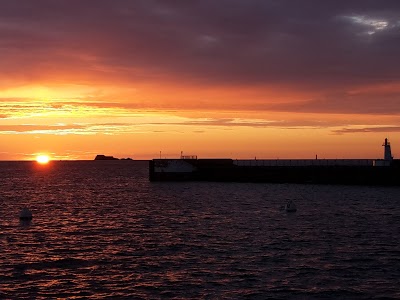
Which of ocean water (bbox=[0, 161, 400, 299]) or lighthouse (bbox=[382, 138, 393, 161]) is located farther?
lighthouse (bbox=[382, 138, 393, 161])

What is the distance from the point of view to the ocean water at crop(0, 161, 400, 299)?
29.9m

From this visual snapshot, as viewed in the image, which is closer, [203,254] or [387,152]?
[203,254]

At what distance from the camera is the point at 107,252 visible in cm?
4112

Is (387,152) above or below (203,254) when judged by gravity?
above

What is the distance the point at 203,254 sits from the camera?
3981cm

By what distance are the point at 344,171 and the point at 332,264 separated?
89033mm

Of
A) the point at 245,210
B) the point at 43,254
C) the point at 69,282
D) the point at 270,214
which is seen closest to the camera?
the point at 69,282

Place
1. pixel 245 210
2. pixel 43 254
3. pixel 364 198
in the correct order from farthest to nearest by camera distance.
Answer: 1. pixel 364 198
2. pixel 245 210
3. pixel 43 254

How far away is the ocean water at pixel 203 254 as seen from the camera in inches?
1178

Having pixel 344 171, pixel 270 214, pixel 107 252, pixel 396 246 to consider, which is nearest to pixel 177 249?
pixel 107 252

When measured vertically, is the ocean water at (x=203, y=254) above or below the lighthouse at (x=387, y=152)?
below

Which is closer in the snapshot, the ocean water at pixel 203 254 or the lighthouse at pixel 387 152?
the ocean water at pixel 203 254

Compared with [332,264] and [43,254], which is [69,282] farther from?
[332,264]

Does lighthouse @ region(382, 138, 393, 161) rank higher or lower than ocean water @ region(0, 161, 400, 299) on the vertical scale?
higher
